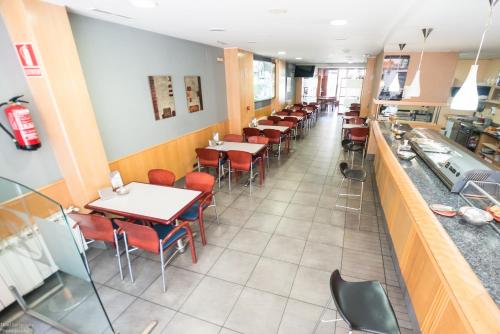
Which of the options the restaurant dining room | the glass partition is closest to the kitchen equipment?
the restaurant dining room

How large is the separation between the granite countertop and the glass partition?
8.41 ft

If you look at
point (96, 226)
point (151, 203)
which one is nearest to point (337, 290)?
point (151, 203)

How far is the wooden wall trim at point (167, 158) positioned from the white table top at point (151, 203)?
78 centimetres

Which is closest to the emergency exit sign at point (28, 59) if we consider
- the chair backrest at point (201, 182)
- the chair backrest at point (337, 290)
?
the chair backrest at point (201, 182)

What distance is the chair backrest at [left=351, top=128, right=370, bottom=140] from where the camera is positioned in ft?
18.4

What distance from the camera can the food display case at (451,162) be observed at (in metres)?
1.98

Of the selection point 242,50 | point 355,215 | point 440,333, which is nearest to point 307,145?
point 242,50

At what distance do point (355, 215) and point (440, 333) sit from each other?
2.21m

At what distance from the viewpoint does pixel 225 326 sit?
2039 millimetres

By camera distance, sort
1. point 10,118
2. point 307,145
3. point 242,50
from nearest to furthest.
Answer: point 10,118 < point 242,50 < point 307,145

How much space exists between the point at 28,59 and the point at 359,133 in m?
5.81

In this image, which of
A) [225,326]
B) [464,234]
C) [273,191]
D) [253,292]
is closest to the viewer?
[464,234]

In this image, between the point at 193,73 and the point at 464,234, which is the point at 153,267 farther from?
the point at 193,73

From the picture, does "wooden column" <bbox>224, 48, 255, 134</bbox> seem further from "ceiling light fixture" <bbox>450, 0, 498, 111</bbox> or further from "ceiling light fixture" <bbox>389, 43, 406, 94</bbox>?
"ceiling light fixture" <bbox>450, 0, 498, 111</bbox>
